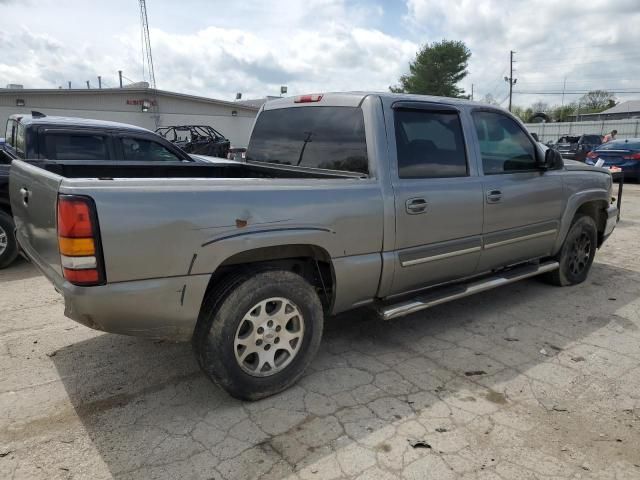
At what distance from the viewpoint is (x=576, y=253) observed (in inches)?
209

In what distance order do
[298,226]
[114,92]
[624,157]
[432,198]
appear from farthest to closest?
[114,92] → [624,157] → [432,198] → [298,226]

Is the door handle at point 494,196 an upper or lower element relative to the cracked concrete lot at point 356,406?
upper

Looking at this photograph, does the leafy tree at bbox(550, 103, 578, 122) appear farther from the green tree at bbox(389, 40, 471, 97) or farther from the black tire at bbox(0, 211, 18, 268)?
the black tire at bbox(0, 211, 18, 268)

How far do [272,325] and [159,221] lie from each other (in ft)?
3.19

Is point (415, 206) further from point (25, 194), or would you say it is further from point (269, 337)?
point (25, 194)

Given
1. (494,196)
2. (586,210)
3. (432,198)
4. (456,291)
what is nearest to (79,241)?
(432,198)

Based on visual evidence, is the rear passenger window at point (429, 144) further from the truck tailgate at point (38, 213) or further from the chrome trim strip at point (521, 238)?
the truck tailgate at point (38, 213)

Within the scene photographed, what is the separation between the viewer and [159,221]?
245 cm

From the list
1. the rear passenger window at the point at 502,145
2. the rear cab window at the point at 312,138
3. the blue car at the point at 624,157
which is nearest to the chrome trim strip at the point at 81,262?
the rear cab window at the point at 312,138

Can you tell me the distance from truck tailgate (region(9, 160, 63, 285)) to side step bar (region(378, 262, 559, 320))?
82.9 inches

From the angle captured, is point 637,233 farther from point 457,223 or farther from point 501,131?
point 457,223

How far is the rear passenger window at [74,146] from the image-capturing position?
238 inches

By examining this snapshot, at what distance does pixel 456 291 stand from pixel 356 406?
140cm

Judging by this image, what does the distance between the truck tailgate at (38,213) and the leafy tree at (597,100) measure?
91.5 metres
